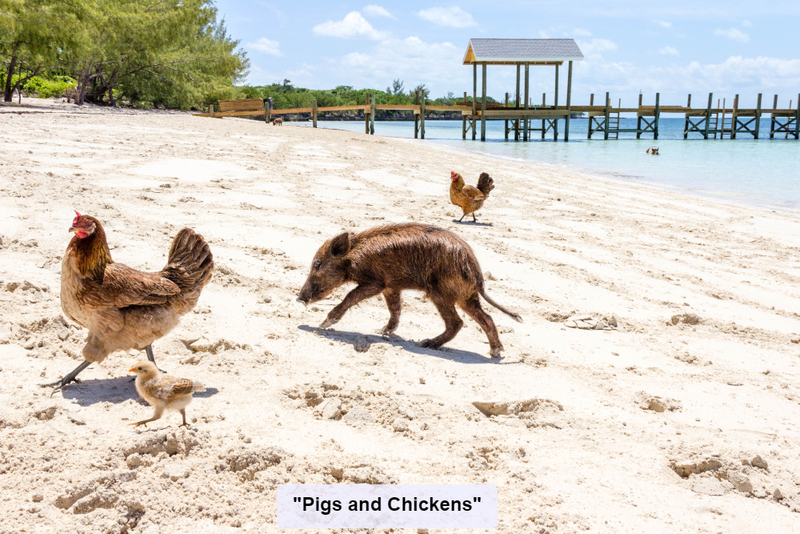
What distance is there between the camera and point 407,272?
3.78 metres

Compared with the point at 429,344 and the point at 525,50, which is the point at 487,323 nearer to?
the point at 429,344

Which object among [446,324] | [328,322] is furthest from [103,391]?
[446,324]

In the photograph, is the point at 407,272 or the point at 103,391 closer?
the point at 103,391

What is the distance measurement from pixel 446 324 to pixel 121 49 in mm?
34311

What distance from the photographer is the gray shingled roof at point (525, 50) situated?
35.0 metres

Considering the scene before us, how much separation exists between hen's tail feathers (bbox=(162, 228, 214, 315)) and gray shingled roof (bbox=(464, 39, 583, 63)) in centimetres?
3425

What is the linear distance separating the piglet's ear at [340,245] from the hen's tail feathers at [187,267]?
935 mm

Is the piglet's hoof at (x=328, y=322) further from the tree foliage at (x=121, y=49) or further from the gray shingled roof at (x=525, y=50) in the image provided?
the gray shingled roof at (x=525, y=50)

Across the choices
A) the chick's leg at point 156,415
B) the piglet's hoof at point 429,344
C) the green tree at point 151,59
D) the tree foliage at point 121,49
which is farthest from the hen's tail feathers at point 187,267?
the green tree at point 151,59

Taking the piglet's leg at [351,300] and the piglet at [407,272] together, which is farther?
the piglet's leg at [351,300]

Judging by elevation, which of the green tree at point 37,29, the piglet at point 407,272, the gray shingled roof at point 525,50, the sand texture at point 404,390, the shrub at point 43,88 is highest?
the gray shingled roof at point 525,50

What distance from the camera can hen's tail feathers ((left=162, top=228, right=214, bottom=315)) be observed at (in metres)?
3.01

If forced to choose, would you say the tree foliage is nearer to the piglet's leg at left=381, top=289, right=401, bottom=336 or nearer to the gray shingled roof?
the gray shingled roof

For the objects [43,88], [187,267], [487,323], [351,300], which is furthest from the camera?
[43,88]
